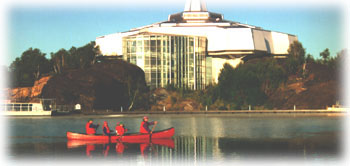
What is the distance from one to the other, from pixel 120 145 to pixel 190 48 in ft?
260

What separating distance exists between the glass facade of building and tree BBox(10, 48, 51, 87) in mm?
20361

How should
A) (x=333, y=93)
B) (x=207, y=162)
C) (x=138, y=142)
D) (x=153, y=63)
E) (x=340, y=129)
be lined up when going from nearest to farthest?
(x=207, y=162) < (x=138, y=142) < (x=340, y=129) < (x=333, y=93) < (x=153, y=63)

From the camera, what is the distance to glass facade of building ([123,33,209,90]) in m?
122

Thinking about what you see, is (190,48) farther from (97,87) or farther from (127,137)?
(127,137)

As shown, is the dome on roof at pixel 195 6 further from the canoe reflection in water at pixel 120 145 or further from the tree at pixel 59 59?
the canoe reflection in water at pixel 120 145

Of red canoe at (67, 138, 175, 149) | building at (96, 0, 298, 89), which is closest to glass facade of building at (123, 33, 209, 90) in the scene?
building at (96, 0, 298, 89)

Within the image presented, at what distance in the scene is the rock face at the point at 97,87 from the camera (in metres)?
102

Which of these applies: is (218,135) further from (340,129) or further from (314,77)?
(314,77)

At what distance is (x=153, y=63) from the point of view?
12206 centimetres

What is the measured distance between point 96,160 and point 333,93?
7557 centimetres

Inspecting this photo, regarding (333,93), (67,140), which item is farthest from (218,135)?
(333,93)

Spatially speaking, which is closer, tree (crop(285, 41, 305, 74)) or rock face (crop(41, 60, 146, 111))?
rock face (crop(41, 60, 146, 111))

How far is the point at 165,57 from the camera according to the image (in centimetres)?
12219

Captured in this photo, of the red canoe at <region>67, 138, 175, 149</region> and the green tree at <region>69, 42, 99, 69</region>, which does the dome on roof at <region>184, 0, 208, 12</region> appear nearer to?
the green tree at <region>69, 42, 99, 69</region>
